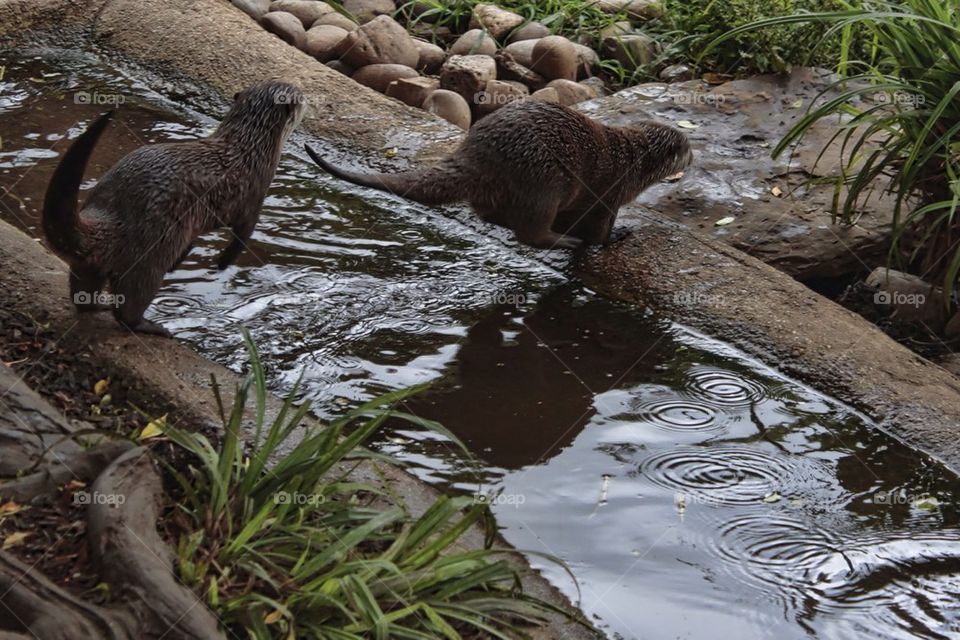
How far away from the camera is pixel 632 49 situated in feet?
24.1

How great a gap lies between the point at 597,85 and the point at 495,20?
3.18 ft

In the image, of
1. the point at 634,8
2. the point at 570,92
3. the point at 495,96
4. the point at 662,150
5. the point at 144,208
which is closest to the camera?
the point at 144,208

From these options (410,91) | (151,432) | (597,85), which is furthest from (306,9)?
(151,432)

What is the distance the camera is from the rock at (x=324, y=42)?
706 cm

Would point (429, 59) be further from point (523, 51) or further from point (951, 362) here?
point (951, 362)

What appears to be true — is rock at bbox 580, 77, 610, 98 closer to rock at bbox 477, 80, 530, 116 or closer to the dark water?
rock at bbox 477, 80, 530, 116

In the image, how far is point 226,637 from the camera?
2.45 metres

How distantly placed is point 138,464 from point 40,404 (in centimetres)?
45

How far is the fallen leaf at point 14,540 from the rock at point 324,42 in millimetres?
4905

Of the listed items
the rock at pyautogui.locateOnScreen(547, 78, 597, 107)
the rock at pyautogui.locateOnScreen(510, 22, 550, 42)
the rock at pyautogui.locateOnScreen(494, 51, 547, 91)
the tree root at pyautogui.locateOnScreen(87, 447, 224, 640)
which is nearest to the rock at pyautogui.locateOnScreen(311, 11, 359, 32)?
the rock at pyautogui.locateOnScreen(494, 51, 547, 91)

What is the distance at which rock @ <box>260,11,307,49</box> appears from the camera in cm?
711

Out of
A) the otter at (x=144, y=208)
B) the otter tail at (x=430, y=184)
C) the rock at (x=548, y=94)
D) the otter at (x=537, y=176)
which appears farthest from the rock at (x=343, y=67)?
the otter at (x=144, y=208)

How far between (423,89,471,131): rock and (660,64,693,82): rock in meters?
1.31

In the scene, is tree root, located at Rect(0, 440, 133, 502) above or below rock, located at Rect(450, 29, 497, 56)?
below
